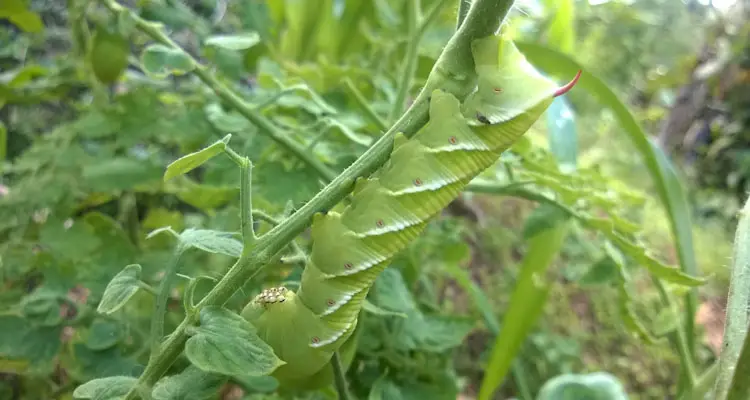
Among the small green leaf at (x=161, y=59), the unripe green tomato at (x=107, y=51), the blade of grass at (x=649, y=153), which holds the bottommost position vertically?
the unripe green tomato at (x=107, y=51)

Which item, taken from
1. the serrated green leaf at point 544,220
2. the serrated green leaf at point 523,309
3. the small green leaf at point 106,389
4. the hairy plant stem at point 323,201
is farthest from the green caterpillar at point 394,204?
the serrated green leaf at point 523,309

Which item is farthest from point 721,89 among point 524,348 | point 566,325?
point 524,348

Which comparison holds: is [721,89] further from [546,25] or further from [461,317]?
[461,317]

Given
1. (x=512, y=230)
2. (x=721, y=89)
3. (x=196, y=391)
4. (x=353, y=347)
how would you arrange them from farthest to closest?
(x=721, y=89)
(x=512, y=230)
(x=353, y=347)
(x=196, y=391)

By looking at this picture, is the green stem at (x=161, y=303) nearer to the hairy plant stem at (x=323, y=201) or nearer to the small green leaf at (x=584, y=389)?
the hairy plant stem at (x=323, y=201)

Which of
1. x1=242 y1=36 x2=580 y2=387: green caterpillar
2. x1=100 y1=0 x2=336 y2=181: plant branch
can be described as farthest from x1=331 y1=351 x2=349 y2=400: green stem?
x1=100 y1=0 x2=336 y2=181: plant branch

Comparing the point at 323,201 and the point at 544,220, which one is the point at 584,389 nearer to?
the point at 544,220

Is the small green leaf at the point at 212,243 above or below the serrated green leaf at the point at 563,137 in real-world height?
below
